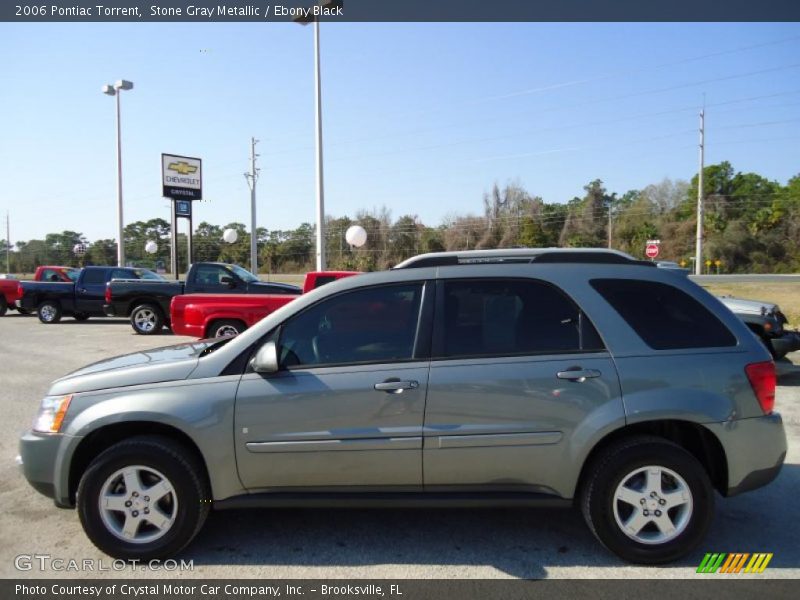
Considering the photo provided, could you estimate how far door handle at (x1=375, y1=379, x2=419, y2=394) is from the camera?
3387 mm

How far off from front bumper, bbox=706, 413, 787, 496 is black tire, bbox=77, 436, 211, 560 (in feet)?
10.00

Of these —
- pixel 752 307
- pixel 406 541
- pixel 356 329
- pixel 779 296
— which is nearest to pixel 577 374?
pixel 356 329

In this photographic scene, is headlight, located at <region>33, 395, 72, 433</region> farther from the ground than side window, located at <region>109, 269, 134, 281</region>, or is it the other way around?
side window, located at <region>109, 269, 134, 281</region>

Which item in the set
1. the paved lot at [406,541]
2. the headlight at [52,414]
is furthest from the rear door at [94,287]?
the headlight at [52,414]

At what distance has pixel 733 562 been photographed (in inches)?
135

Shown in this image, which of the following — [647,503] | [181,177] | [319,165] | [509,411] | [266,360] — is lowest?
[647,503]

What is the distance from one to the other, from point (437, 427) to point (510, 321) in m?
0.80

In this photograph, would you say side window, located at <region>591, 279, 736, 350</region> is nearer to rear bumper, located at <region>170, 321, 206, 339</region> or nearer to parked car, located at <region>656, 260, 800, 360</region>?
parked car, located at <region>656, 260, 800, 360</region>

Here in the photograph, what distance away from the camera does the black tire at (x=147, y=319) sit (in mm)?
15219

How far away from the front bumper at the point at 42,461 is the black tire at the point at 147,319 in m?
12.4

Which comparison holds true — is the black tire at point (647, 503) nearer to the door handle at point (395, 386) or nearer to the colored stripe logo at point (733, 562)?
the colored stripe logo at point (733, 562)

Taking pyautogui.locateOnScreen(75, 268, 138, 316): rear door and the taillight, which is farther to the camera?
pyautogui.locateOnScreen(75, 268, 138, 316): rear door

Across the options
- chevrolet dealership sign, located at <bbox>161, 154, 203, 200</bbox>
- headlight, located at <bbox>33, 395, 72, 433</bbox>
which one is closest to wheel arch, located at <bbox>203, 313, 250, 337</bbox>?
headlight, located at <bbox>33, 395, 72, 433</bbox>

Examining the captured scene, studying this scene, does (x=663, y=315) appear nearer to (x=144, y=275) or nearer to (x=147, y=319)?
(x=147, y=319)
